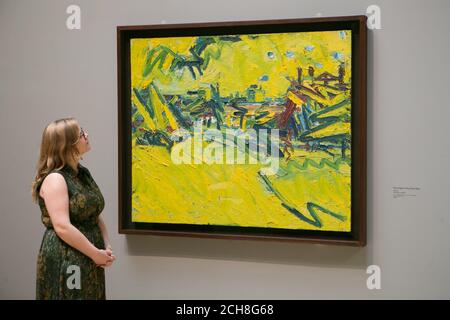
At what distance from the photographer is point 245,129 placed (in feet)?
A: 10.6

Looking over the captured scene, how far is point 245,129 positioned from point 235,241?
579 mm

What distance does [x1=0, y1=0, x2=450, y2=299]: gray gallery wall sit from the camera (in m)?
3.07

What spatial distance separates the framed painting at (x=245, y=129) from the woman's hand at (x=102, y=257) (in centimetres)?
60

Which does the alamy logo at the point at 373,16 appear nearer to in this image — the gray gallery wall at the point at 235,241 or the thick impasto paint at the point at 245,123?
the gray gallery wall at the point at 235,241

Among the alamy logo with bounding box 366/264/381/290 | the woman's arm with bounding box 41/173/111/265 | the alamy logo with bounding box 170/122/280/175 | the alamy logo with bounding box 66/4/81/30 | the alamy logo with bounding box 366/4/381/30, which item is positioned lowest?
the alamy logo with bounding box 366/264/381/290

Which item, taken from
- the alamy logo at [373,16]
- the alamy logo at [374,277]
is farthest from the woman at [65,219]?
the alamy logo at [373,16]

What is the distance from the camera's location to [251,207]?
3256 mm

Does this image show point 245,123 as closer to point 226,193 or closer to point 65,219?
point 226,193

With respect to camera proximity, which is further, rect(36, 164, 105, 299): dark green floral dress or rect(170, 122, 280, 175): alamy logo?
rect(170, 122, 280, 175): alamy logo

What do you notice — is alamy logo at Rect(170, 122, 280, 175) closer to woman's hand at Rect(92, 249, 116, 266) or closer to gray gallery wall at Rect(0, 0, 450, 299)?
gray gallery wall at Rect(0, 0, 450, 299)

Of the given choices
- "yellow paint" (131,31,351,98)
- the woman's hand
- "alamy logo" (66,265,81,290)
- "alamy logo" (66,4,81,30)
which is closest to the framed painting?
"yellow paint" (131,31,351,98)

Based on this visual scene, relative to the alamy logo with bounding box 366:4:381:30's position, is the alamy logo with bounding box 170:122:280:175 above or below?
below

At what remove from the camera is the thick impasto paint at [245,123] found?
3.13m

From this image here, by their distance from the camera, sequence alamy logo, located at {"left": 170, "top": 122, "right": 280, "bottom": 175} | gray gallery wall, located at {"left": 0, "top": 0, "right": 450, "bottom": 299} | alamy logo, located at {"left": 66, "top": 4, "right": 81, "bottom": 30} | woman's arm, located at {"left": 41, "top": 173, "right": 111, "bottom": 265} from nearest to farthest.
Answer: woman's arm, located at {"left": 41, "top": 173, "right": 111, "bottom": 265}, gray gallery wall, located at {"left": 0, "top": 0, "right": 450, "bottom": 299}, alamy logo, located at {"left": 170, "top": 122, "right": 280, "bottom": 175}, alamy logo, located at {"left": 66, "top": 4, "right": 81, "bottom": 30}
